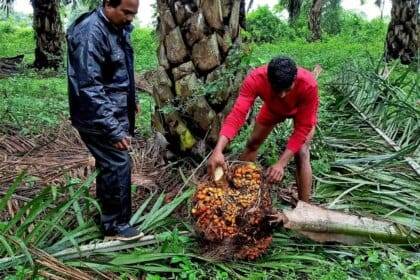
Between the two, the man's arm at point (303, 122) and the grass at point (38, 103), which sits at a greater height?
the man's arm at point (303, 122)

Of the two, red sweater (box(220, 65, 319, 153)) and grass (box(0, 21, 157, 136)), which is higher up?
red sweater (box(220, 65, 319, 153))

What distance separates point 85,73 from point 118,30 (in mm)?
386

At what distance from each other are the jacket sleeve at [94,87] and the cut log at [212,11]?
3.53ft

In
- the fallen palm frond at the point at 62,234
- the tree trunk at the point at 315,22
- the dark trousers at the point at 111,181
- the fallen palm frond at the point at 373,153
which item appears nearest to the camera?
the fallen palm frond at the point at 62,234

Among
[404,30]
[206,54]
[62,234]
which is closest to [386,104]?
[206,54]

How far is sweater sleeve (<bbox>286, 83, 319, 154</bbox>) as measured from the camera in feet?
11.7

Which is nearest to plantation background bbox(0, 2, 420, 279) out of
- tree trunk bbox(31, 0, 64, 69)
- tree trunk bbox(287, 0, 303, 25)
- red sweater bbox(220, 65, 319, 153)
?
red sweater bbox(220, 65, 319, 153)

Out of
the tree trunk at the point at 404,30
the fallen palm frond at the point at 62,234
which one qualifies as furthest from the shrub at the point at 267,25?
the fallen palm frond at the point at 62,234

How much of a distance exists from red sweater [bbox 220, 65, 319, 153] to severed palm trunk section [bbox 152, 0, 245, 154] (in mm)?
414

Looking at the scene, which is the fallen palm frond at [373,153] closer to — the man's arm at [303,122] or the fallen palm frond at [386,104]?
the fallen palm frond at [386,104]

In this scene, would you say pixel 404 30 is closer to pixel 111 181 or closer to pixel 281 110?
pixel 281 110

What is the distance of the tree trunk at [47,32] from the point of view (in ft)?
35.7

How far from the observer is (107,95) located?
3289mm

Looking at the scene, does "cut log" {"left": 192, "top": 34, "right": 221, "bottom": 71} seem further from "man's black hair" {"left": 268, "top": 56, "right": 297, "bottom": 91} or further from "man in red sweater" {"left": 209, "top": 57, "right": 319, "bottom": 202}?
"man's black hair" {"left": 268, "top": 56, "right": 297, "bottom": 91}
